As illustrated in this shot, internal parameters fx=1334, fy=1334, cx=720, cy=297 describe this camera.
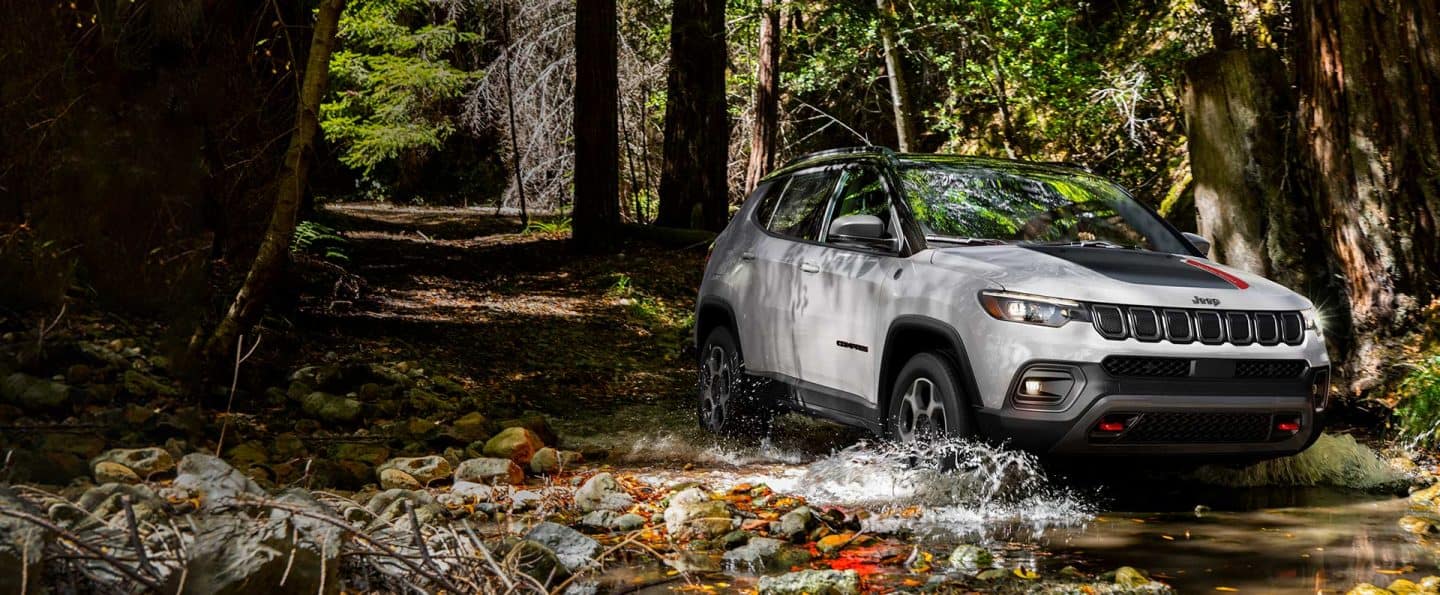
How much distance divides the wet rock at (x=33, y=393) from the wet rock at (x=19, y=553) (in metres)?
5.11

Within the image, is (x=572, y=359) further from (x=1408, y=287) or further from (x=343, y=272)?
(x=1408, y=287)

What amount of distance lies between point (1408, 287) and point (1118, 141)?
352 inches

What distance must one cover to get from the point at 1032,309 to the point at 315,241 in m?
9.37

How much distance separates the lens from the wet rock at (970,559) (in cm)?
544

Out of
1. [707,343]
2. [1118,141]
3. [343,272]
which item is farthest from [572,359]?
[1118,141]

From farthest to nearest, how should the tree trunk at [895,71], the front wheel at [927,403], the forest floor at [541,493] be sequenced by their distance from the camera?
1. the tree trunk at [895,71]
2. the front wheel at [927,403]
3. the forest floor at [541,493]

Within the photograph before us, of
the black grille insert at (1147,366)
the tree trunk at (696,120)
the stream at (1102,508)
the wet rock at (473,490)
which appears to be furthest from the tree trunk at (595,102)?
→ the black grille insert at (1147,366)

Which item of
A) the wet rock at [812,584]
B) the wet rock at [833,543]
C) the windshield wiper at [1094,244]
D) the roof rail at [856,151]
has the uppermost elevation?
the roof rail at [856,151]

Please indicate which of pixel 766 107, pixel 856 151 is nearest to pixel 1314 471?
pixel 856 151

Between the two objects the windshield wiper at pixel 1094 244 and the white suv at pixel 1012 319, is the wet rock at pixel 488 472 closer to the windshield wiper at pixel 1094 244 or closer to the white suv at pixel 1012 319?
the white suv at pixel 1012 319

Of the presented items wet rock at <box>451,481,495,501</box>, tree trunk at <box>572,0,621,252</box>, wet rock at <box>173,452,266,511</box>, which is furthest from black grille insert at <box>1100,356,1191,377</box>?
tree trunk at <box>572,0,621,252</box>

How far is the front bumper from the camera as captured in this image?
6004mm

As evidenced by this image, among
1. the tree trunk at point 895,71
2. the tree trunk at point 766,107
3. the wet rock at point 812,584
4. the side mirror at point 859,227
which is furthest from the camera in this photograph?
the tree trunk at point 766,107

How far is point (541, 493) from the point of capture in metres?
6.99
